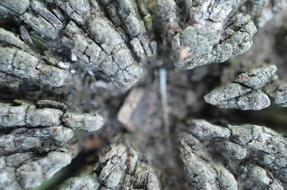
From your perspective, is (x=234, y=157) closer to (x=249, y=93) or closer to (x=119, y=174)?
(x=249, y=93)

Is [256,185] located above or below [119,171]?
below

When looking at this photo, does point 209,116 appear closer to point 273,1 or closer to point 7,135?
point 273,1

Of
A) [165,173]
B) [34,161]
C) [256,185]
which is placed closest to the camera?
[34,161]

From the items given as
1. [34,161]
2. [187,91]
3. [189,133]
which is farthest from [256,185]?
[34,161]

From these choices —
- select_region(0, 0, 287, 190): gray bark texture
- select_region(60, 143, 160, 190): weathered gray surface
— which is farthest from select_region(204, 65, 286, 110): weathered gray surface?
select_region(60, 143, 160, 190): weathered gray surface

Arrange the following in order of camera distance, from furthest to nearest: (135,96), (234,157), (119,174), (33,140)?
(135,96)
(234,157)
(119,174)
(33,140)

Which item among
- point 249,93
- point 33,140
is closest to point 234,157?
point 249,93

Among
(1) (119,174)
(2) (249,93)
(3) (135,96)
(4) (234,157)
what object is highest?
(3) (135,96)
